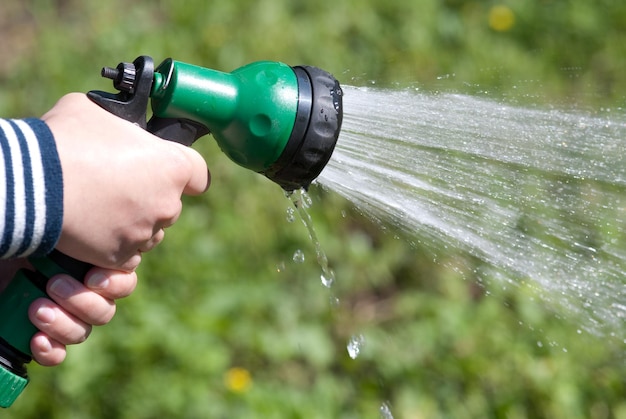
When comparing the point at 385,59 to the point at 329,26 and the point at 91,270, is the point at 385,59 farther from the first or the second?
the point at 91,270

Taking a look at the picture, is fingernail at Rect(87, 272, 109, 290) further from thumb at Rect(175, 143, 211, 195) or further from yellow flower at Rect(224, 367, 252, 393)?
yellow flower at Rect(224, 367, 252, 393)

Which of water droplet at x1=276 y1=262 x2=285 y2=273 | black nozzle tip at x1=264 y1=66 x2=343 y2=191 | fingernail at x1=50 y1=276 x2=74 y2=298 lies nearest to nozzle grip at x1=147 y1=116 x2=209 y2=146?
black nozzle tip at x1=264 y1=66 x2=343 y2=191

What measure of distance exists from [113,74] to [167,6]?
1.84 m

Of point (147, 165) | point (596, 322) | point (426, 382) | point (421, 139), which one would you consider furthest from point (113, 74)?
point (596, 322)

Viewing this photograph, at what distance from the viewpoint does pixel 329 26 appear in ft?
9.04

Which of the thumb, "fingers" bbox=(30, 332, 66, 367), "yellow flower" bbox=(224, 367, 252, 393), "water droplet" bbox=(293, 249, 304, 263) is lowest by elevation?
"yellow flower" bbox=(224, 367, 252, 393)

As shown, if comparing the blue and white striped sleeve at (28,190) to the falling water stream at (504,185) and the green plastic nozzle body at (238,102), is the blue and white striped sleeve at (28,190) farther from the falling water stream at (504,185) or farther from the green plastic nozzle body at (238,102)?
the falling water stream at (504,185)

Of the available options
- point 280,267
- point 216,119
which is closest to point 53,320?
point 216,119

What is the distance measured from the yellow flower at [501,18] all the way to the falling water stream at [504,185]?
1.81ft

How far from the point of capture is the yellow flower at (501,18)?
2807mm

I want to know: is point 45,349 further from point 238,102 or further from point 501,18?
point 501,18

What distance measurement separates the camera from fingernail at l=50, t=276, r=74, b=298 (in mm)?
1188

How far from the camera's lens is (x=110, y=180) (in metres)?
1.12

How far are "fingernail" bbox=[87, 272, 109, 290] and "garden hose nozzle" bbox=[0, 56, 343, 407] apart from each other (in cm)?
1
